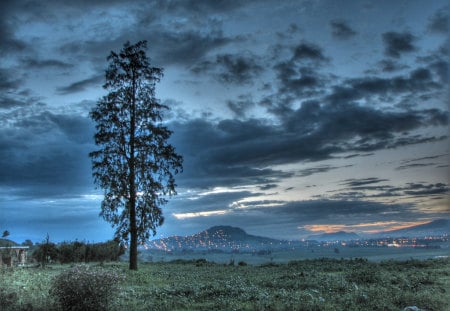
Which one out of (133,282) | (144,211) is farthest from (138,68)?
(133,282)

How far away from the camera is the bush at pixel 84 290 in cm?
1406

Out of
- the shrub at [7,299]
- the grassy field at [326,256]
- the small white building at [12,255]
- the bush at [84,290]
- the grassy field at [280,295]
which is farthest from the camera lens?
the grassy field at [326,256]

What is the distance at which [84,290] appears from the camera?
1405 centimetres

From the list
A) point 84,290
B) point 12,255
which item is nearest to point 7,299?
point 84,290

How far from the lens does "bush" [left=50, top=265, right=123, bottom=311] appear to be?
14.1 meters

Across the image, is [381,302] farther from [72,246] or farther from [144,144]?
[72,246]

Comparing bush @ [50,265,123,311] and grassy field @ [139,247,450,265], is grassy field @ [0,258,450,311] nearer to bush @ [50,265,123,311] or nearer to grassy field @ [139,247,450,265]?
bush @ [50,265,123,311]

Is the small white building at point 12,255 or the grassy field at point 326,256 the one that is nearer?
the small white building at point 12,255

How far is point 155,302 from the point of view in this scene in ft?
55.7

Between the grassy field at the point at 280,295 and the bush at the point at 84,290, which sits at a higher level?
the bush at the point at 84,290

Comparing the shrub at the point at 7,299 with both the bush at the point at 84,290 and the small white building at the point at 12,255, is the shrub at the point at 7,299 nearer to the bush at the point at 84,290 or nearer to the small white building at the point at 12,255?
the bush at the point at 84,290

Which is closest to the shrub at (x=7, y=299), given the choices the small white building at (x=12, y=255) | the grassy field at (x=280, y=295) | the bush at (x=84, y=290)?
the grassy field at (x=280, y=295)

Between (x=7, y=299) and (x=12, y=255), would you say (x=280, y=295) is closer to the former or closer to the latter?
(x=7, y=299)

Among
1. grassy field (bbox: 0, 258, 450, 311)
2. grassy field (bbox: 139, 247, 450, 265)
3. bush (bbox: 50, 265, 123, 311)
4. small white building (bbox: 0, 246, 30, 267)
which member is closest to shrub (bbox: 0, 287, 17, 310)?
grassy field (bbox: 0, 258, 450, 311)
